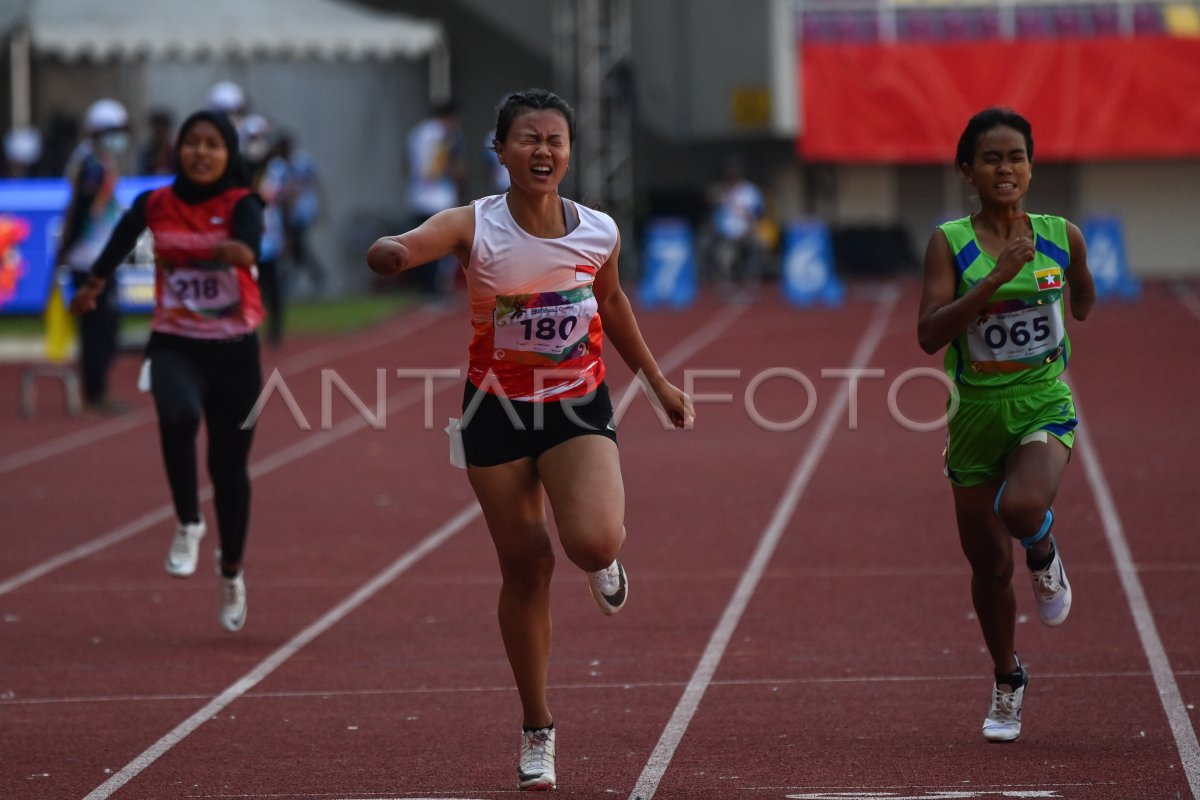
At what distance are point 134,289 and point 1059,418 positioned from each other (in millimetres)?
15862

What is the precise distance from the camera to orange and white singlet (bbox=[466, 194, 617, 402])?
5504 mm

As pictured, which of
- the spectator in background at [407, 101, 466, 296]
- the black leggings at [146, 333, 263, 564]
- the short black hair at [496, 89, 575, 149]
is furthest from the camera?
the spectator in background at [407, 101, 466, 296]

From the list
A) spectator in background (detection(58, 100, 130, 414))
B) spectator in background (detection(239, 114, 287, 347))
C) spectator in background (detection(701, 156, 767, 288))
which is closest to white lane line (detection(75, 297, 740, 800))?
spectator in background (detection(58, 100, 130, 414))

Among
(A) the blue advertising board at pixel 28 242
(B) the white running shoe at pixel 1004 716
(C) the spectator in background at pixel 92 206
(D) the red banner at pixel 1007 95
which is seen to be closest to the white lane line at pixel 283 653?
(B) the white running shoe at pixel 1004 716

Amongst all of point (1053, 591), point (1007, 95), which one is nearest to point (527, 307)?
point (1053, 591)

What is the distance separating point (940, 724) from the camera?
6.31 m

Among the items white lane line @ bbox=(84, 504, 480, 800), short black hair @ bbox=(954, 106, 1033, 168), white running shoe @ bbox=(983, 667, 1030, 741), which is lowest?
white lane line @ bbox=(84, 504, 480, 800)

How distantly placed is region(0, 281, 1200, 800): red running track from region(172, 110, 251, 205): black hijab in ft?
5.77

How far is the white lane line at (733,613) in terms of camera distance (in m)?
5.88

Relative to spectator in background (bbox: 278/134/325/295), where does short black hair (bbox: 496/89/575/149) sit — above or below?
above

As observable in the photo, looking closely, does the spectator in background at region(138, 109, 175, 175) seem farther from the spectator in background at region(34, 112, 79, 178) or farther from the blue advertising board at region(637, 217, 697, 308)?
the blue advertising board at region(637, 217, 697, 308)

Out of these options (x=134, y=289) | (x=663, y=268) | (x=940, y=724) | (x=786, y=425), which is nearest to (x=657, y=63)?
(x=663, y=268)

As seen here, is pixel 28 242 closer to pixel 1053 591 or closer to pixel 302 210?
pixel 302 210

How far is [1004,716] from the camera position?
19.8 ft
